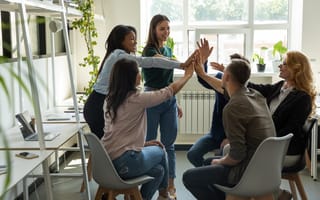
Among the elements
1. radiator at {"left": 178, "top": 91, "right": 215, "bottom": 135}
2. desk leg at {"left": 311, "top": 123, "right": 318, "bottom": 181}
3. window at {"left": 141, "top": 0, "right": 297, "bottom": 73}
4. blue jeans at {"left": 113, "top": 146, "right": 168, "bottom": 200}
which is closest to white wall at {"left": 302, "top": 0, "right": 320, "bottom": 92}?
window at {"left": 141, "top": 0, "right": 297, "bottom": 73}

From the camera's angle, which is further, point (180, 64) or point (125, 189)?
point (180, 64)

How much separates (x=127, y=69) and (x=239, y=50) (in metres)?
→ 3.02

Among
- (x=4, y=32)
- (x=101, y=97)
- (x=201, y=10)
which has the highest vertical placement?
(x=201, y=10)

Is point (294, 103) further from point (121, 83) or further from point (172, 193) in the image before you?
point (172, 193)

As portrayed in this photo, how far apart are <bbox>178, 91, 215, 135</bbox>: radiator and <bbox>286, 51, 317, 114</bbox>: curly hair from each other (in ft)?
6.81

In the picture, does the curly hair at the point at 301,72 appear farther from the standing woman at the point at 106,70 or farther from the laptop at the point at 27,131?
the laptop at the point at 27,131

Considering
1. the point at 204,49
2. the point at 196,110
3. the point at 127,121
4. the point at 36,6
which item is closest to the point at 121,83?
the point at 127,121

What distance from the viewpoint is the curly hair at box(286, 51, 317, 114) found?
8.94 ft

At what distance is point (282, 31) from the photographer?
5.19m

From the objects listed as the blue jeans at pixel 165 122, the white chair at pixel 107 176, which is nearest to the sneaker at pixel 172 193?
the blue jeans at pixel 165 122

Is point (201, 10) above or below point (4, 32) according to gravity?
above

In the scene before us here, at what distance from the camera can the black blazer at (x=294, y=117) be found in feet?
8.55

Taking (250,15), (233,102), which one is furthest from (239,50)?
(233,102)

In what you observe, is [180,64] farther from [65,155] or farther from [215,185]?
[65,155]
